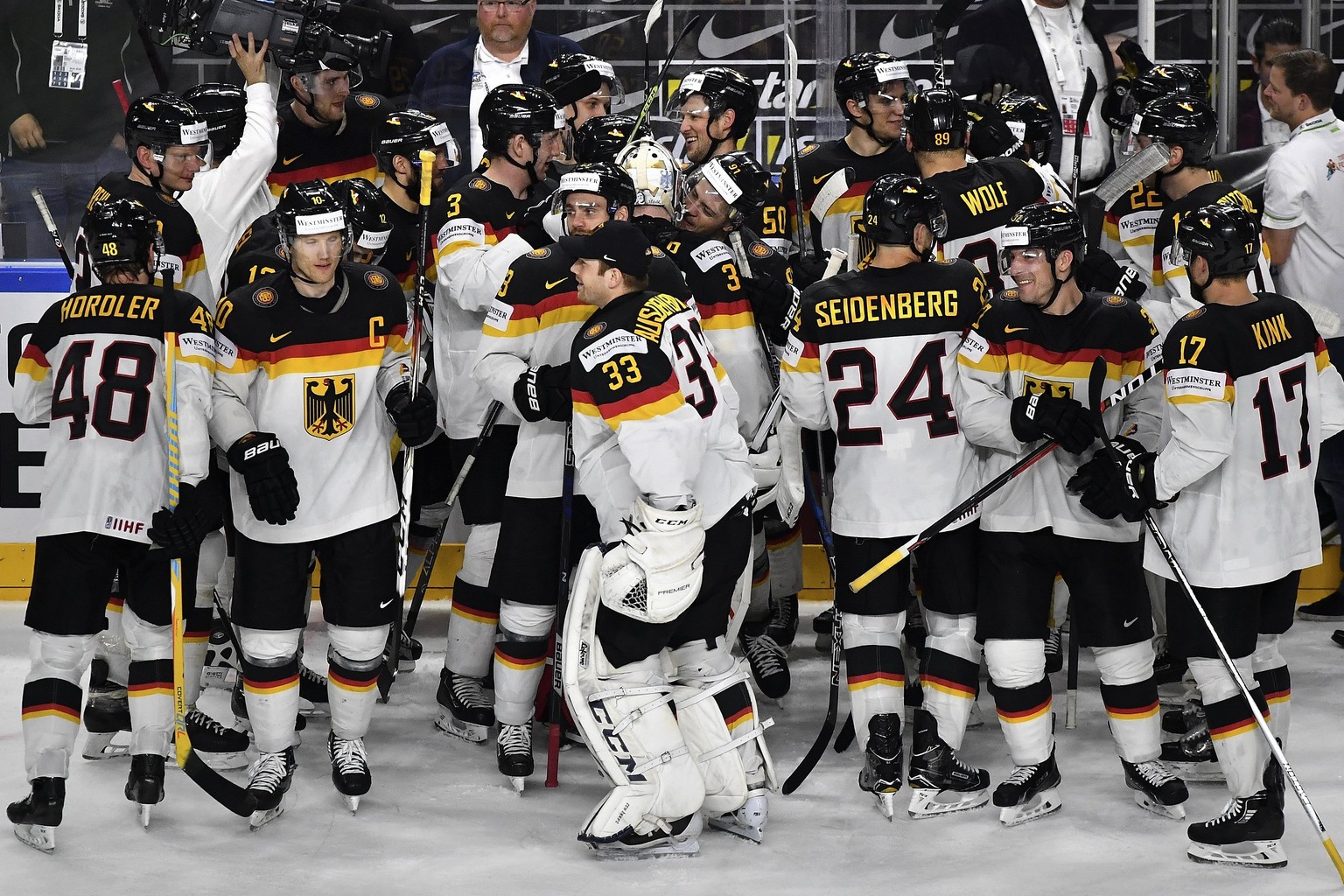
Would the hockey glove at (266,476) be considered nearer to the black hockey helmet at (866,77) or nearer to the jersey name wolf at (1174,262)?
the black hockey helmet at (866,77)

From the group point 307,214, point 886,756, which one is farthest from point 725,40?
point 886,756

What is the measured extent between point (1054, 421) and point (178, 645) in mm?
2100

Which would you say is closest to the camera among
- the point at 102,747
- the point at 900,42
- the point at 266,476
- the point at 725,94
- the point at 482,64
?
the point at 266,476

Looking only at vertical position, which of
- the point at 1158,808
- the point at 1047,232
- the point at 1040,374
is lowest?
the point at 1158,808

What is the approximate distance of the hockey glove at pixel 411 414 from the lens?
4.02 metres

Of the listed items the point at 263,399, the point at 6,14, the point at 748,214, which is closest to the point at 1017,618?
the point at 748,214

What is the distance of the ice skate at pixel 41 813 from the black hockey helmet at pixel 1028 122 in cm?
330

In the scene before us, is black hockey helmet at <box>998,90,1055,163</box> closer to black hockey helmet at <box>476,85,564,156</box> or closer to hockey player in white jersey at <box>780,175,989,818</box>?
hockey player in white jersey at <box>780,175,989,818</box>

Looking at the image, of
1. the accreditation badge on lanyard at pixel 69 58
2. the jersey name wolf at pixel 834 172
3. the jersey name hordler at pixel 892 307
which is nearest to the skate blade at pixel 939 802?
the jersey name hordler at pixel 892 307

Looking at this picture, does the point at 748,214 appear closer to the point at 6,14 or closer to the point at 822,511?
the point at 822,511

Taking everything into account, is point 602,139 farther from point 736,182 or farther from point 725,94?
point 736,182

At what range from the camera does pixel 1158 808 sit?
3992 millimetres

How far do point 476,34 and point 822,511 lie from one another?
2693 mm

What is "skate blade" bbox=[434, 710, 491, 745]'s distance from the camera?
4625 millimetres
